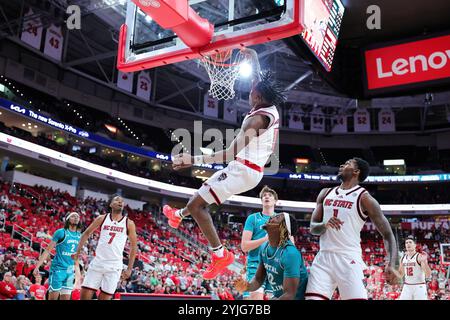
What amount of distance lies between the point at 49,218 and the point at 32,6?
1012 centimetres

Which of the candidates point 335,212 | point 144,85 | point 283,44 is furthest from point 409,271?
point 144,85

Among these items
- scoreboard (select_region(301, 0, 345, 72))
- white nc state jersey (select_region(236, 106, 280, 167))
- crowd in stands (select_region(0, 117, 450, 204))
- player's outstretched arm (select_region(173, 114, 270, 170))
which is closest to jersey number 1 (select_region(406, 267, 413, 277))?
scoreboard (select_region(301, 0, 345, 72))

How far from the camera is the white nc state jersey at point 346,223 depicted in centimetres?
410

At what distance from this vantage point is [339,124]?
3712cm

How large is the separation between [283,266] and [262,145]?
1.13m

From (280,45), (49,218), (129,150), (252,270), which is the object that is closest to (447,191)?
(280,45)

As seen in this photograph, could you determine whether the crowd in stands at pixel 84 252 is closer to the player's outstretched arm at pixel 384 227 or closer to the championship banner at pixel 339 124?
the player's outstretched arm at pixel 384 227

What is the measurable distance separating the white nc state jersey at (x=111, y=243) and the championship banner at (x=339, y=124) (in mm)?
32214

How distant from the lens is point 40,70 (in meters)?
27.5

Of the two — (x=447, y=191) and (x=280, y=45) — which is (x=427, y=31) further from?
(x=447, y=191)

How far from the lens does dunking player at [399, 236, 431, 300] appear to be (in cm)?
890

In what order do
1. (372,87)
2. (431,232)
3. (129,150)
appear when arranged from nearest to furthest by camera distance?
(372,87) < (129,150) < (431,232)

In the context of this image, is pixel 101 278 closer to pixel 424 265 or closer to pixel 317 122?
pixel 424 265

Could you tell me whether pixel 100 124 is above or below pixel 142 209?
above
